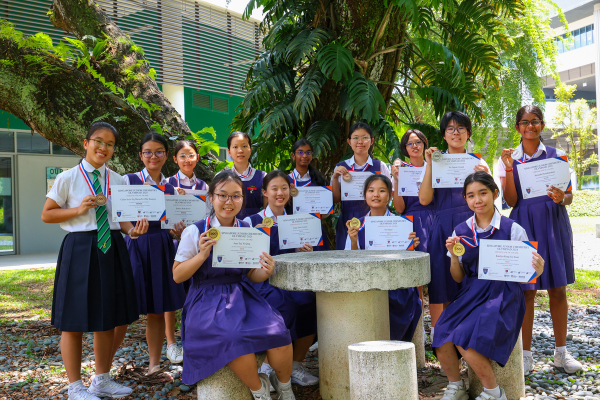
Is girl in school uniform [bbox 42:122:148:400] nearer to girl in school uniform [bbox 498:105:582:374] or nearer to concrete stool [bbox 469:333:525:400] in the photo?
concrete stool [bbox 469:333:525:400]

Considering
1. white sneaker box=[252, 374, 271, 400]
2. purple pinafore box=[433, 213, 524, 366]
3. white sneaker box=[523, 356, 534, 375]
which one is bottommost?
white sneaker box=[523, 356, 534, 375]

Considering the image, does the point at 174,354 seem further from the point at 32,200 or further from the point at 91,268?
the point at 32,200

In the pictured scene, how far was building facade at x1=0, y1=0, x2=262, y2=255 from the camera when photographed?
39.6ft

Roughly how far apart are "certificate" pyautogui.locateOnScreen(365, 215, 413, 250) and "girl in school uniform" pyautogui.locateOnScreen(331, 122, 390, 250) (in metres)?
0.49

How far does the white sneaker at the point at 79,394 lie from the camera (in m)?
3.25

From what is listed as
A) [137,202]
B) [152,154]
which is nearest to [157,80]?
[152,154]

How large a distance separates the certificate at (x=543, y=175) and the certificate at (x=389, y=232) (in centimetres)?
92

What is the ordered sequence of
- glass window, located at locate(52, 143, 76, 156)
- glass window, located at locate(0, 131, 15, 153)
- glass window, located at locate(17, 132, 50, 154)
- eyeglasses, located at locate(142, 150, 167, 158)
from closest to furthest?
eyeglasses, located at locate(142, 150, 167, 158) < glass window, located at locate(0, 131, 15, 153) < glass window, located at locate(17, 132, 50, 154) < glass window, located at locate(52, 143, 76, 156)

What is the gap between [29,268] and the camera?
1038 cm

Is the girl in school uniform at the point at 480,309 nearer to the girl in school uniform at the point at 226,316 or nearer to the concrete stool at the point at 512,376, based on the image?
the concrete stool at the point at 512,376

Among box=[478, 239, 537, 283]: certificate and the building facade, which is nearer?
box=[478, 239, 537, 283]: certificate

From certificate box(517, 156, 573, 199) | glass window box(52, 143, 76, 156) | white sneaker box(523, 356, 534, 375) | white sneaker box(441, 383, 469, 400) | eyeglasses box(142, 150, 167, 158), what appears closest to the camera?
white sneaker box(441, 383, 469, 400)

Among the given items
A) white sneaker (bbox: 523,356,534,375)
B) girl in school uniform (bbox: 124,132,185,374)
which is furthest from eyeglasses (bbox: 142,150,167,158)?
white sneaker (bbox: 523,356,534,375)

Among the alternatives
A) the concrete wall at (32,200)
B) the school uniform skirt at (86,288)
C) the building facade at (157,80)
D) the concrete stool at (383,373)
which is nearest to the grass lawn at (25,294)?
the concrete wall at (32,200)
